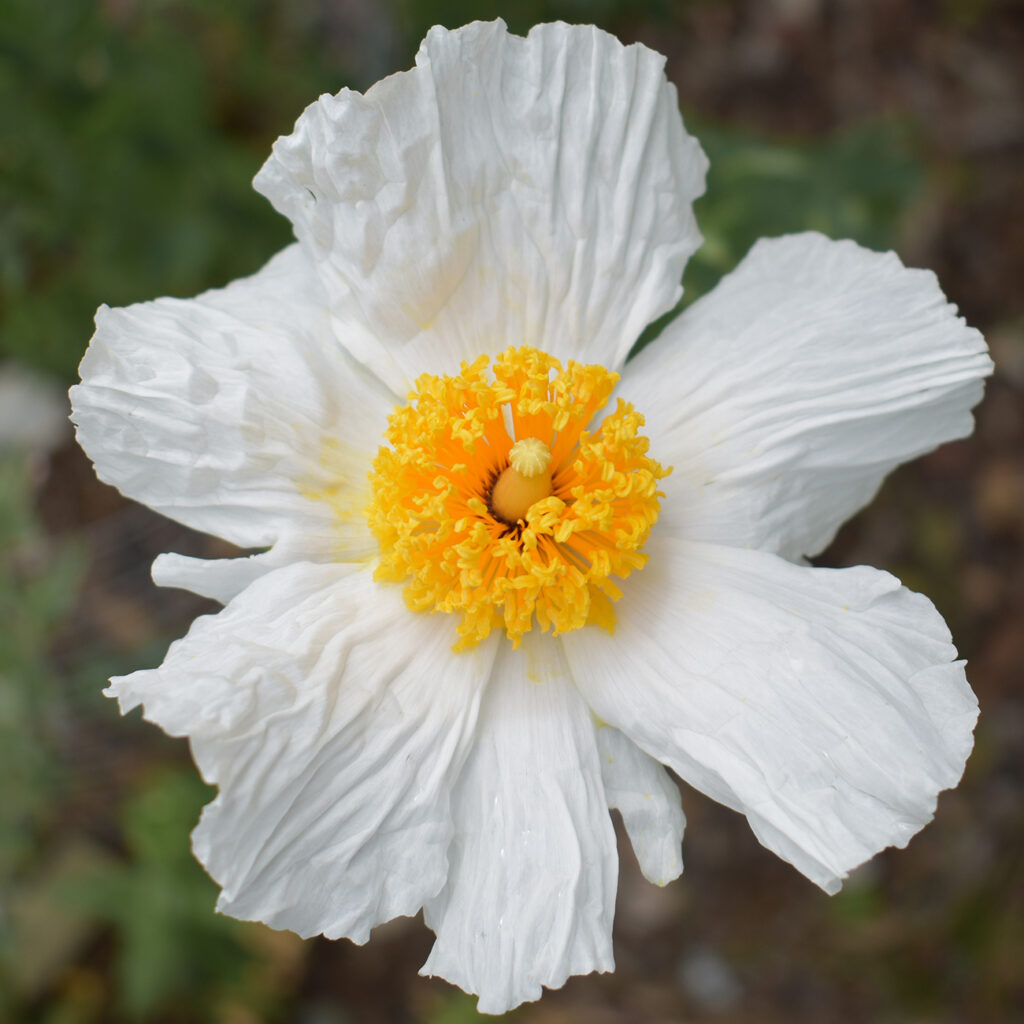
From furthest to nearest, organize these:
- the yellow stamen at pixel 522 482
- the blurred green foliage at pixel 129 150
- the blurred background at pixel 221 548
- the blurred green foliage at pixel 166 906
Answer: the blurred green foliage at pixel 166 906 → the blurred background at pixel 221 548 → the blurred green foliage at pixel 129 150 → the yellow stamen at pixel 522 482

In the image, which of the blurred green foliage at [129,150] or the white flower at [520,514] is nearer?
the white flower at [520,514]

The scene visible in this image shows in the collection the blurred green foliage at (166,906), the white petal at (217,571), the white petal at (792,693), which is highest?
the white petal at (217,571)

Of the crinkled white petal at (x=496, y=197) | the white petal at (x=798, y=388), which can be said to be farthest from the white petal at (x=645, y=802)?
the crinkled white petal at (x=496, y=197)

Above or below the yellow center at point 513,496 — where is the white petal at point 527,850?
below

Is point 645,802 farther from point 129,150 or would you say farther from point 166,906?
point 129,150

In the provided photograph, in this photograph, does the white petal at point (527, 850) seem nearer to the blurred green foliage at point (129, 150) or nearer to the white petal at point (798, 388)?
the white petal at point (798, 388)

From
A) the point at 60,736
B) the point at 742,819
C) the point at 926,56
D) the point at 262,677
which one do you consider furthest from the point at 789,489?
the point at 926,56

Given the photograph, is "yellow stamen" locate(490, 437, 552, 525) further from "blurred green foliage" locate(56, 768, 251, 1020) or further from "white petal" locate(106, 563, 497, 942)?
"blurred green foliage" locate(56, 768, 251, 1020)
